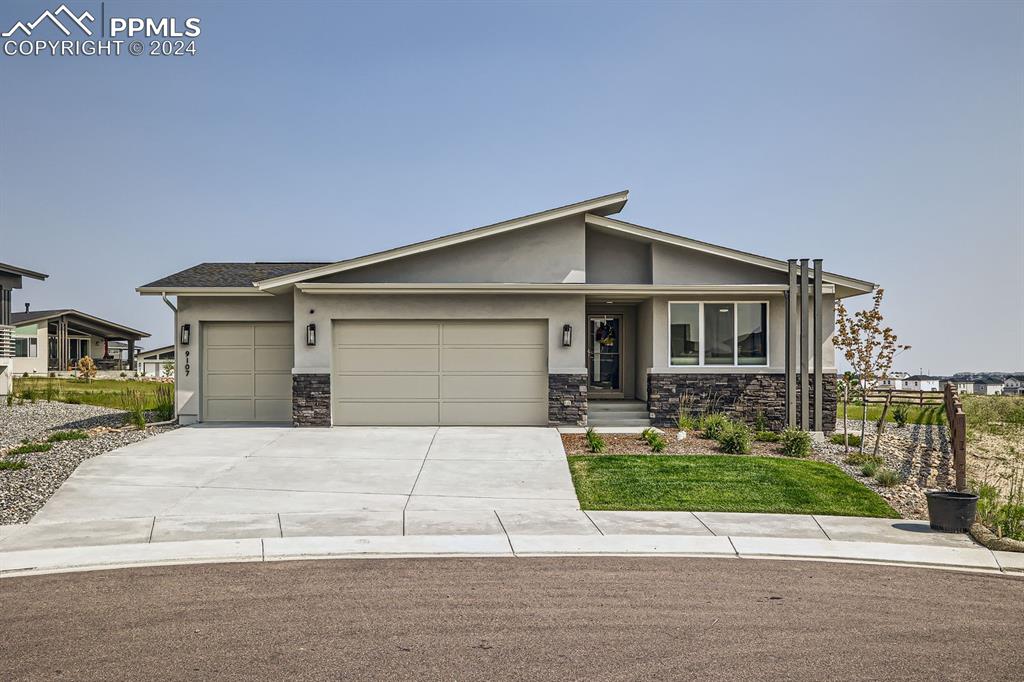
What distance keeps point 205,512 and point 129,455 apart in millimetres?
4505

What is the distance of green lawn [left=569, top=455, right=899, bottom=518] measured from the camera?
1036 cm

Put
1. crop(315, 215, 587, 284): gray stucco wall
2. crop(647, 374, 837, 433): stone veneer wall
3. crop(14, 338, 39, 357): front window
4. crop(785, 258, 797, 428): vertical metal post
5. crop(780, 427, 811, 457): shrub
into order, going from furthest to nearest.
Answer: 1. crop(14, 338, 39, 357): front window
2. crop(315, 215, 587, 284): gray stucco wall
3. crop(647, 374, 837, 433): stone veneer wall
4. crop(785, 258, 797, 428): vertical metal post
5. crop(780, 427, 811, 457): shrub

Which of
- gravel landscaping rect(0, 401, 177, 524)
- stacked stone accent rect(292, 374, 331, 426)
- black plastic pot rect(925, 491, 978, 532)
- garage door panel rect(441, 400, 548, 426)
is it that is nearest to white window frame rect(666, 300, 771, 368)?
garage door panel rect(441, 400, 548, 426)

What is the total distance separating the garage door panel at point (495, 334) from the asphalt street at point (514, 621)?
9579 millimetres

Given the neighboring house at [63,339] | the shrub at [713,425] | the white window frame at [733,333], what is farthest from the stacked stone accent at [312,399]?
the neighboring house at [63,339]

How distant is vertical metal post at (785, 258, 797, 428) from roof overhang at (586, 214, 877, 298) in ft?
1.59

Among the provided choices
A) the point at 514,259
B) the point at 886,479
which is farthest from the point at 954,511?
the point at 514,259

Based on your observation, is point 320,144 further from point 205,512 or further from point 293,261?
point 205,512

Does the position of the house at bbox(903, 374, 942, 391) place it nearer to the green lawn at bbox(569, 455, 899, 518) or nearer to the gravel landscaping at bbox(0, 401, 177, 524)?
the green lawn at bbox(569, 455, 899, 518)

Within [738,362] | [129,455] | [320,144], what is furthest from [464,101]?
[129,455]

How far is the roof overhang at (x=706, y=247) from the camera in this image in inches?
671

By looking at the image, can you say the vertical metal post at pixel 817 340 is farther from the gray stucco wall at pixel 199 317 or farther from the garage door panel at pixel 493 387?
the gray stucco wall at pixel 199 317

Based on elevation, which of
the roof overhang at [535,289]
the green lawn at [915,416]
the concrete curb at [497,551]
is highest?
the roof overhang at [535,289]

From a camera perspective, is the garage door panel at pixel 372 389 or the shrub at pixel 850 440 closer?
the shrub at pixel 850 440
